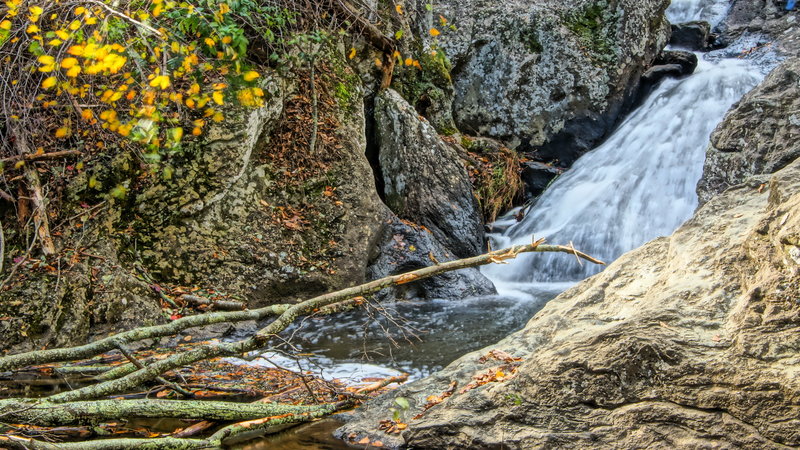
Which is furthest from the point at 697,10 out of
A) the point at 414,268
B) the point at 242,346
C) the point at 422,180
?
the point at 242,346

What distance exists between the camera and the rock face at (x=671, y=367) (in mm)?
2223

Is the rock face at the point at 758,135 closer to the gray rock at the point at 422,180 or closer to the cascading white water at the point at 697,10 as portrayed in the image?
the gray rock at the point at 422,180

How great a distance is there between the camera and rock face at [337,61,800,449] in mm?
2223

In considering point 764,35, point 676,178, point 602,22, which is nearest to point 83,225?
point 676,178

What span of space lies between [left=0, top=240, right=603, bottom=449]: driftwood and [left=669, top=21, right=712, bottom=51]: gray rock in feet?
37.1

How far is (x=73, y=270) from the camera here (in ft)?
17.1

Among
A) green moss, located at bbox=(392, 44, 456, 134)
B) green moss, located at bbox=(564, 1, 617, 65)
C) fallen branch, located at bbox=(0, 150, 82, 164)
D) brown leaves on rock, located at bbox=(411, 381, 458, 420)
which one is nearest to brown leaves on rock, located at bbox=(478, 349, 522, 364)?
brown leaves on rock, located at bbox=(411, 381, 458, 420)

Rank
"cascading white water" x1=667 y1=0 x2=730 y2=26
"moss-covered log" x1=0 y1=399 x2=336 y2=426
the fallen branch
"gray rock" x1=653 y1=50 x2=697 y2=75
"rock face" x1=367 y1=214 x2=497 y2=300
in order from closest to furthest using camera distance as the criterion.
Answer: "moss-covered log" x1=0 y1=399 x2=336 y2=426
the fallen branch
"rock face" x1=367 y1=214 x2=497 y2=300
"gray rock" x1=653 y1=50 x2=697 y2=75
"cascading white water" x1=667 y1=0 x2=730 y2=26

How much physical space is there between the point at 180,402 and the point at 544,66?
31.0ft

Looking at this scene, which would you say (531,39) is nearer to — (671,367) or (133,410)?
(671,367)

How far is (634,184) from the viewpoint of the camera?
30.9ft

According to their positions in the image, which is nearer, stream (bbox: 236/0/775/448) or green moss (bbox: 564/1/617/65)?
stream (bbox: 236/0/775/448)

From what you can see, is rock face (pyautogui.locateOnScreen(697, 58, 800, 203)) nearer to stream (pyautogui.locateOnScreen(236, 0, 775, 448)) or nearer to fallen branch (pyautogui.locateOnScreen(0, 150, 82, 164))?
stream (pyautogui.locateOnScreen(236, 0, 775, 448))

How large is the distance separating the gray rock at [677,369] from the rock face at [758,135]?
306 cm
